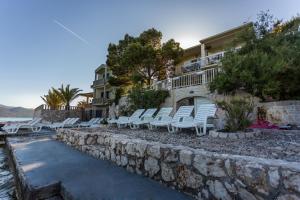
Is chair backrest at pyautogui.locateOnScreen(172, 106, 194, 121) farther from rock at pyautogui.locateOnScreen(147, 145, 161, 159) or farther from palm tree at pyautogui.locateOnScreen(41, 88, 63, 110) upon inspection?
palm tree at pyautogui.locateOnScreen(41, 88, 63, 110)

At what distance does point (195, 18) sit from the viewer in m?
12.4

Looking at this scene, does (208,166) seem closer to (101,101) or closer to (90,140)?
(90,140)

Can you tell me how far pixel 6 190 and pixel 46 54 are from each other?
16.7 m

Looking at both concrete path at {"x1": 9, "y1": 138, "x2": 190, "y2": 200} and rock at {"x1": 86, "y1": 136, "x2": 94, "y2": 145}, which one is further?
rock at {"x1": 86, "y1": 136, "x2": 94, "y2": 145}

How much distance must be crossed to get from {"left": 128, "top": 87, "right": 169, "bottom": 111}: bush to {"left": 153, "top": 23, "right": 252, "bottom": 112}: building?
22.7 inches

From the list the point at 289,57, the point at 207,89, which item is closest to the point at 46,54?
the point at 207,89

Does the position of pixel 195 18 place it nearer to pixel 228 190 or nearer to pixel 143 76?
pixel 143 76

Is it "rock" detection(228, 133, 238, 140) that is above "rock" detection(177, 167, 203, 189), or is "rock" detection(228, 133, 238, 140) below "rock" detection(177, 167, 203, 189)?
above

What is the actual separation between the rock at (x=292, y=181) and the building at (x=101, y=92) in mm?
22249

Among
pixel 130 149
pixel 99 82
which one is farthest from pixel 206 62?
pixel 99 82

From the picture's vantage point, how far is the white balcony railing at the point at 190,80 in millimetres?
11473

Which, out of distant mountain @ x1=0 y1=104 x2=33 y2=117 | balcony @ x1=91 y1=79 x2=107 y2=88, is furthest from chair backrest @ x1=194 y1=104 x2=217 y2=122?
distant mountain @ x1=0 y1=104 x2=33 y2=117

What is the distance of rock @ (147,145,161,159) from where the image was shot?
324cm

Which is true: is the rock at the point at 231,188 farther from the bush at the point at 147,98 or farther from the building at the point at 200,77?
the bush at the point at 147,98
